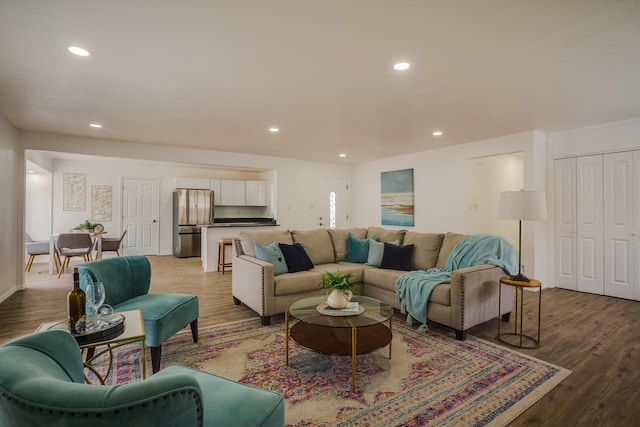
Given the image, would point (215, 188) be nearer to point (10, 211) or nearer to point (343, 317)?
point (10, 211)

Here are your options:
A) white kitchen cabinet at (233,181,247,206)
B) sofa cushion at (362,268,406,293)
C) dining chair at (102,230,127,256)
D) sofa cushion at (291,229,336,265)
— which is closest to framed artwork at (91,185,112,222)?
dining chair at (102,230,127,256)

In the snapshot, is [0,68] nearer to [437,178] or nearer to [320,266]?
[320,266]

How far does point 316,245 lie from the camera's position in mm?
4328

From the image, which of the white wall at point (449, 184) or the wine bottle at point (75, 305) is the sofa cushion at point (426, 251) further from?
the wine bottle at point (75, 305)

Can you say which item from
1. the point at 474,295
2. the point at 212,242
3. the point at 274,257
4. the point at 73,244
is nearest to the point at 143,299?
the point at 274,257

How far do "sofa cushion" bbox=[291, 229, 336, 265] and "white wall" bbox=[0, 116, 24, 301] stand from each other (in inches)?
148

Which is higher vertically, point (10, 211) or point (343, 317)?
point (10, 211)

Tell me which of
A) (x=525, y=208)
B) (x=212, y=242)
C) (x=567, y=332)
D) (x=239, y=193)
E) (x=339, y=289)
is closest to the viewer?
(x=339, y=289)

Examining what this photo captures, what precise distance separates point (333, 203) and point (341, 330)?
5733 millimetres

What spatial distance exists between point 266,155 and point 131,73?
168 inches

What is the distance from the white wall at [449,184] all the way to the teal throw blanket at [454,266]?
183 centimetres

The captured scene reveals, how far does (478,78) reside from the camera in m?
2.93

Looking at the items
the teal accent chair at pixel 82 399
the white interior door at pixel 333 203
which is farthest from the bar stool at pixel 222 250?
the teal accent chair at pixel 82 399

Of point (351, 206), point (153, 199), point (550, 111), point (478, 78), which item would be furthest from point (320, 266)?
point (153, 199)
